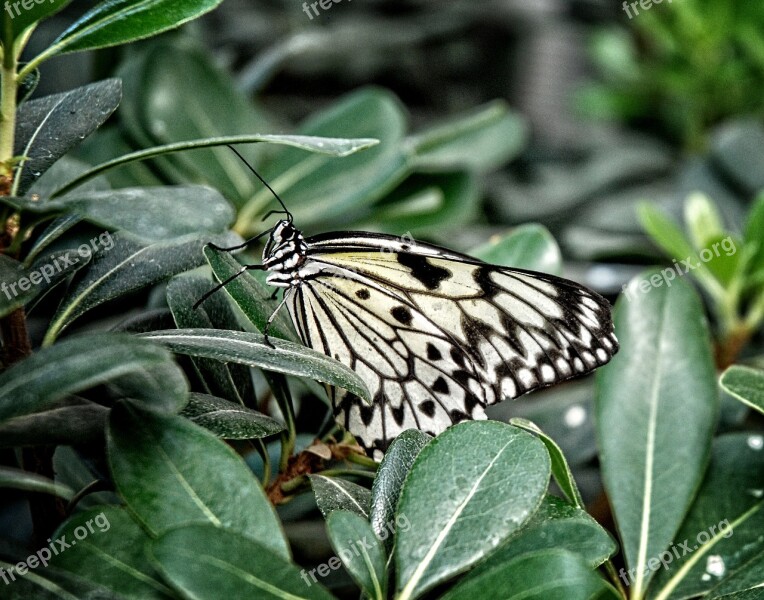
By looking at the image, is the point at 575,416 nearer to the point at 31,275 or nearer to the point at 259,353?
the point at 259,353

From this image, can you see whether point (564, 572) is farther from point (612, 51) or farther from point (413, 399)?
point (612, 51)

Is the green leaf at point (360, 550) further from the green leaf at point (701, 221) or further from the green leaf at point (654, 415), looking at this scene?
the green leaf at point (701, 221)

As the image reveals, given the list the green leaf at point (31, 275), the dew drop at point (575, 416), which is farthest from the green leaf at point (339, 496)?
the dew drop at point (575, 416)

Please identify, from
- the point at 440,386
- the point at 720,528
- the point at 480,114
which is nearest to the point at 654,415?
the point at 720,528

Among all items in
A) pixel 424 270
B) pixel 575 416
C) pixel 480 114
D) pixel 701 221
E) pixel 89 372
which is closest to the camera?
pixel 89 372

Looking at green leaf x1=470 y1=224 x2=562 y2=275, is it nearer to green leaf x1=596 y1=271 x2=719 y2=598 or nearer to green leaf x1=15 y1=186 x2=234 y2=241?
green leaf x1=596 y1=271 x2=719 y2=598

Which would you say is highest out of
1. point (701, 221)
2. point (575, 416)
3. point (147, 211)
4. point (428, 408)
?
point (147, 211)

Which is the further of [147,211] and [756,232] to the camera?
[756,232]
